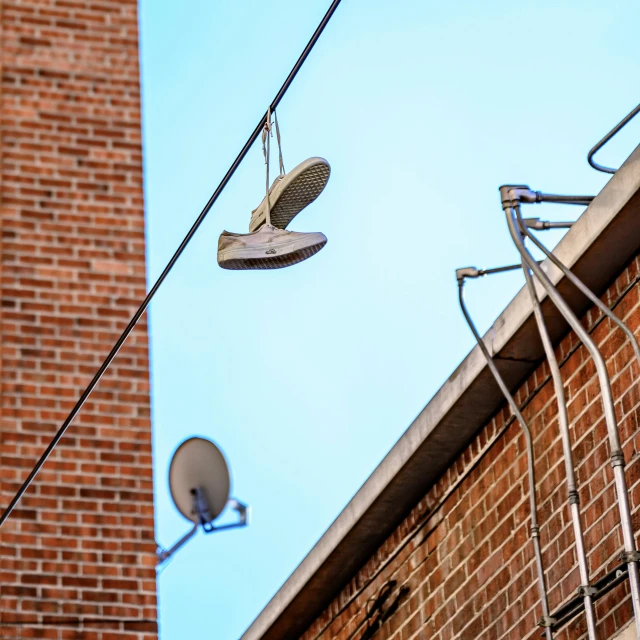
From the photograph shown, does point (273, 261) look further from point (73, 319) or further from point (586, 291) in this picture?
point (73, 319)

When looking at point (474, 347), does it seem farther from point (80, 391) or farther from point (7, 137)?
point (7, 137)

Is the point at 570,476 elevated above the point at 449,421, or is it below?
below

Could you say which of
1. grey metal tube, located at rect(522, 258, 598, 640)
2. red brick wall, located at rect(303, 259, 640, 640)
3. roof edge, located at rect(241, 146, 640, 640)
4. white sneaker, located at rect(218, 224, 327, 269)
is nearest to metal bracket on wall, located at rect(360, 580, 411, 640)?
red brick wall, located at rect(303, 259, 640, 640)

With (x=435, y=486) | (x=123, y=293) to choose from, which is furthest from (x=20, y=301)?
(x=435, y=486)

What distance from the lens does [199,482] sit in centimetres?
665

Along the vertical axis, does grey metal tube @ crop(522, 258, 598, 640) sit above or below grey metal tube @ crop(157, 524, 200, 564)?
below

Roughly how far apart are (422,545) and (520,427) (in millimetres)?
945

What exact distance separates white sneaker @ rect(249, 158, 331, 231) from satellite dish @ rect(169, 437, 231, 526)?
2.04 m

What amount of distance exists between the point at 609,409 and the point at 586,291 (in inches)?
15.5

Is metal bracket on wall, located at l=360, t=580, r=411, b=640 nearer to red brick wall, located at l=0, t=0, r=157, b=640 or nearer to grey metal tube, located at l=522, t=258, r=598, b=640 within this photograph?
red brick wall, located at l=0, t=0, r=157, b=640

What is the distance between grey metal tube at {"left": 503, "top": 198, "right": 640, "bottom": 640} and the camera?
13.2 feet

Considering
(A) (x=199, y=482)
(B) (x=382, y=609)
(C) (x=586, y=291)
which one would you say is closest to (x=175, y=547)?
(A) (x=199, y=482)

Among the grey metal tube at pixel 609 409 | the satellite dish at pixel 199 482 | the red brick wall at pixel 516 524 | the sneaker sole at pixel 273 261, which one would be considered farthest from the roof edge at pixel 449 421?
the sneaker sole at pixel 273 261

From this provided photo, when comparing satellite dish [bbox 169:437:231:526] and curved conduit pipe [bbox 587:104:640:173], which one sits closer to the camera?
curved conduit pipe [bbox 587:104:640:173]
